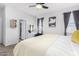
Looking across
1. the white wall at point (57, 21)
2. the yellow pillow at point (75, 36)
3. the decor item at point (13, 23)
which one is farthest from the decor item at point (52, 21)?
the decor item at point (13, 23)

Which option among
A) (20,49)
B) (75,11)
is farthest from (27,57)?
(75,11)

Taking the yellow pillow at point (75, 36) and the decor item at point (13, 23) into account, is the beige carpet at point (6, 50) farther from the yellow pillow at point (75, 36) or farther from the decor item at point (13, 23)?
the yellow pillow at point (75, 36)

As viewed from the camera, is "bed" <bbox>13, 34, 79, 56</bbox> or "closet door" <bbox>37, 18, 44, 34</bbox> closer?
"bed" <bbox>13, 34, 79, 56</bbox>

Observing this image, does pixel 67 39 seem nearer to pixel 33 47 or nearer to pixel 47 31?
pixel 47 31

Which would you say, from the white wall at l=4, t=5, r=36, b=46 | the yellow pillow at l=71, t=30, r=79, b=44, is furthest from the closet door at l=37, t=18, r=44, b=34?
the yellow pillow at l=71, t=30, r=79, b=44

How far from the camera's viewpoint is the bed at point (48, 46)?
642 millimetres

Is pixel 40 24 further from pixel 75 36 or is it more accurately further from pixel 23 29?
pixel 75 36

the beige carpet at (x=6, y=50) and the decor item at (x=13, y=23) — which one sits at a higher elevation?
the decor item at (x=13, y=23)

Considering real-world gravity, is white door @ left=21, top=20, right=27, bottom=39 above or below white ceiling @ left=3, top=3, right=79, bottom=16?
A: below

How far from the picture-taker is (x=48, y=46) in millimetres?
699

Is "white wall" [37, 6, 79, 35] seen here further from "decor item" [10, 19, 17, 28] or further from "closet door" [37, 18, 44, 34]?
"decor item" [10, 19, 17, 28]

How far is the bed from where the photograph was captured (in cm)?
64

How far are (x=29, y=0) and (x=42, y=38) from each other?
31 cm

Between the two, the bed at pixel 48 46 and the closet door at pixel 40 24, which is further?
the closet door at pixel 40 24
